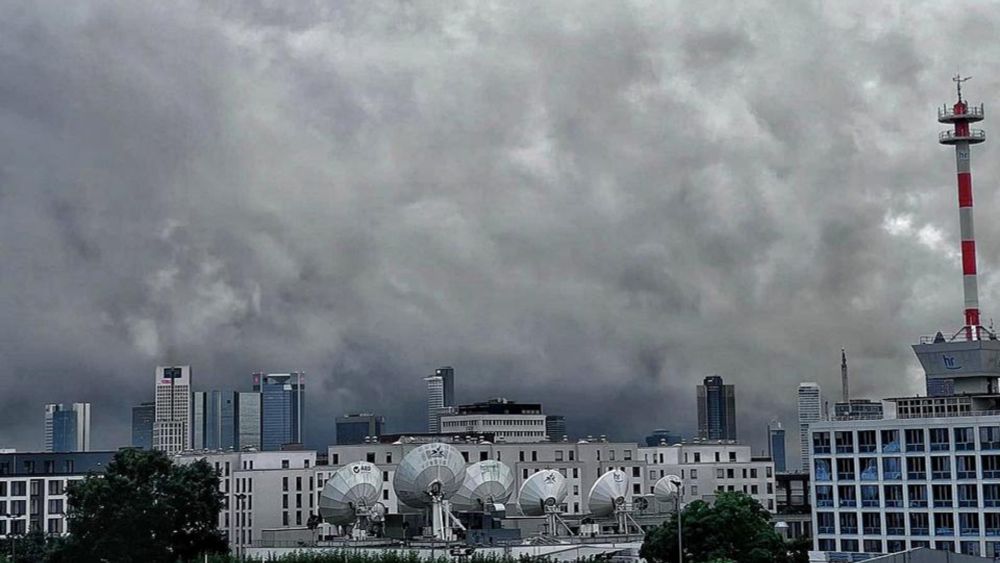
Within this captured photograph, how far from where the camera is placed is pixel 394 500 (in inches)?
6909

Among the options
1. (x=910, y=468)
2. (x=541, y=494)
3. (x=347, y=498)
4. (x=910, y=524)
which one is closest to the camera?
(x=910, y=524)

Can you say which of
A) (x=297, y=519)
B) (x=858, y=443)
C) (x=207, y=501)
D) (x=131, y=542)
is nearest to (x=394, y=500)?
(x=297, y=519)

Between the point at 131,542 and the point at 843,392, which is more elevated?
the point at 843,392

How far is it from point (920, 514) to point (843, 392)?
2601 inches

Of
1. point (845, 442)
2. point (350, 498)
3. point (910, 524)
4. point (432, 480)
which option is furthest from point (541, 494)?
point (910, 524)

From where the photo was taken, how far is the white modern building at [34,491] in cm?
17688

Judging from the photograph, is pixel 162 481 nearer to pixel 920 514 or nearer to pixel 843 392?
pixel 920 514

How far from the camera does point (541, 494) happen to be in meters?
153

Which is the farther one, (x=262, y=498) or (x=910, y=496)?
(x=262, y=498)

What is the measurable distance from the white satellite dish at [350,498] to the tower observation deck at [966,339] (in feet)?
179

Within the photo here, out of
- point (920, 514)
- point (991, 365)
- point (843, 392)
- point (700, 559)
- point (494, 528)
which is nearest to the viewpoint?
point (700, 559)

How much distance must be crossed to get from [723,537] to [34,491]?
102 metres

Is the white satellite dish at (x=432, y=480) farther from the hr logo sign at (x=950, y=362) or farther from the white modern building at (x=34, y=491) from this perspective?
the white modern building at (x=34, y=491)

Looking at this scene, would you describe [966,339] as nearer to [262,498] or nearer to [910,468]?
[910,468]
